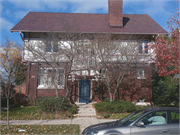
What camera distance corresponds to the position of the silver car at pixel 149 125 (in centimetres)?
480

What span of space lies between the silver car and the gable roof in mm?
10191

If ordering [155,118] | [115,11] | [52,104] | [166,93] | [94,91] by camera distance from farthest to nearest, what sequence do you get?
1. [115,11]
2. [94,91]
3. [166,93]
4. [52,104]
5. [155,118]

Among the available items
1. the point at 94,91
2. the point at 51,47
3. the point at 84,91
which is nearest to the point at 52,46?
the point at 51,47

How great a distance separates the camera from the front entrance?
573 inches

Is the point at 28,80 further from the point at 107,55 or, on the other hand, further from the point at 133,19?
the point at 133,19

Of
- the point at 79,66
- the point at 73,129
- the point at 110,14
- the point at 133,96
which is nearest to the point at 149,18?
the point at 110,14

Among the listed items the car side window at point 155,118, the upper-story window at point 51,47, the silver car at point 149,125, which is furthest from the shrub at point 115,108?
the car side window at point 155,118

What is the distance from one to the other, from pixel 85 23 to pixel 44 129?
11386 mm

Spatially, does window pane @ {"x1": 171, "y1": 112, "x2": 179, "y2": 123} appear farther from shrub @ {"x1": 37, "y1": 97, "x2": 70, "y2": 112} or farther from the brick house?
the brick house

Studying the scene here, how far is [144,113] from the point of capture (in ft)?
17.0

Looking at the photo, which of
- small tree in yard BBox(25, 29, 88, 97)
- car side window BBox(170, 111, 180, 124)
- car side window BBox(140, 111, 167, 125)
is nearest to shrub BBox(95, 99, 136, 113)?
small tree in yard BBox(25, 29, 88, 97)

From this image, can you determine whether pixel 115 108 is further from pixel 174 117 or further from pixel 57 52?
pixel 174 117

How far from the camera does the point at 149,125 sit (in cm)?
493

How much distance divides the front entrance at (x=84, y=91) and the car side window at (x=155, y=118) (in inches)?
381
